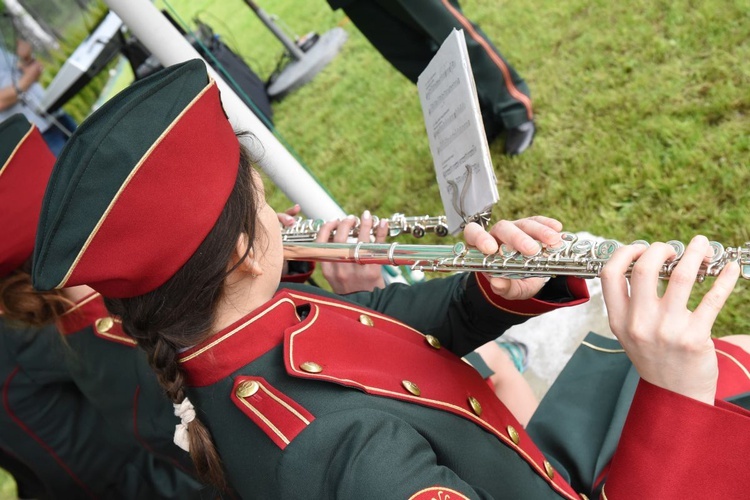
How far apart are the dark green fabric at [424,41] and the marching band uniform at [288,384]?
193 centimetres

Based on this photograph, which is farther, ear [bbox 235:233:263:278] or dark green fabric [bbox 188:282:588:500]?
ear [bbox 235:233:263:278]

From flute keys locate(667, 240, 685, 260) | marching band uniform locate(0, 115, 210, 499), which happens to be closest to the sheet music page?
flute keys locate(667, 240, 685, 260)

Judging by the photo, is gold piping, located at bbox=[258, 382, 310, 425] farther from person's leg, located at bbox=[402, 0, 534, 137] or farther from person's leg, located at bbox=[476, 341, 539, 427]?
person's leg, located at bbox=[402, 0, 534, 137]

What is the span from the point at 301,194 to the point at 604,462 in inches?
58.5

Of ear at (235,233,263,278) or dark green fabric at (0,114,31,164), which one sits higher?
dark green fabric at (0,114,31,164)

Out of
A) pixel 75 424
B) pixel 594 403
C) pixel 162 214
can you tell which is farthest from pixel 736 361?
pixel 75 424

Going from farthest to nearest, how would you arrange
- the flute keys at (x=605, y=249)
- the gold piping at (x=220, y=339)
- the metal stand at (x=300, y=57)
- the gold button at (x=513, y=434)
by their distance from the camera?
the metal stand at (x=300, y=57), the gold button at (x=513, y=434), the gold piping at (x=220, y=339), the flute keys at (x=605, y=249)

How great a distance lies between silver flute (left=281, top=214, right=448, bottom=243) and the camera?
2006mm

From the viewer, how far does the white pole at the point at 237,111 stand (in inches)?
87.2

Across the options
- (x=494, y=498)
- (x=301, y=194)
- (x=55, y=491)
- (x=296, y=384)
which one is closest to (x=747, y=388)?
(x=494, y=498)

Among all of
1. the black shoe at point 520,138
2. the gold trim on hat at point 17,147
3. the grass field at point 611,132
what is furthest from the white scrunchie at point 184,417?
the black shoe at point 520,138

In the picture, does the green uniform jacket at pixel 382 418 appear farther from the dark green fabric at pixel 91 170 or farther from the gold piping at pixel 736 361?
the gold piping at pixel 736 361

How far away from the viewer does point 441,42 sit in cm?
307

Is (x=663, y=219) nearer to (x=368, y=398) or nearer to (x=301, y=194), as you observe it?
(x=301, y=194)
